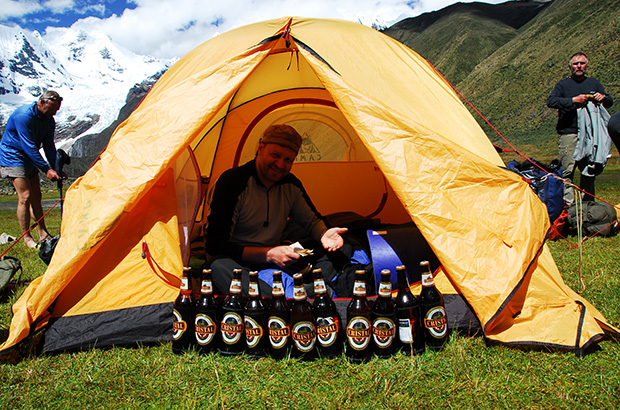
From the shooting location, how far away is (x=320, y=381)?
2.22 m

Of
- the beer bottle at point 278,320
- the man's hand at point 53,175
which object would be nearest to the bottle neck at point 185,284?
the beer bottle at point 278,320

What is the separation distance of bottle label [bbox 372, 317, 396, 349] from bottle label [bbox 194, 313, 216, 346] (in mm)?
927

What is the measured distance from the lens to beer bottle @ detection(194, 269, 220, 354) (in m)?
2.50

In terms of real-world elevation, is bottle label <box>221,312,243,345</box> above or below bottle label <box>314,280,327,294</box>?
below

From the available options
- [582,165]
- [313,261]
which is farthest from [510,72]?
A: [313,261]

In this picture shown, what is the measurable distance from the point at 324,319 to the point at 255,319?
386mm

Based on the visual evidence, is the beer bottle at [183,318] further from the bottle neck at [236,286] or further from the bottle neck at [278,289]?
the bottle neck at [278,289]

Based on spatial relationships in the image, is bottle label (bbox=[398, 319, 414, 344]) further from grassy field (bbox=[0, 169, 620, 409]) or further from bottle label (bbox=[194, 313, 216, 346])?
bottle label (bbox=[194, 313, 216, 346])

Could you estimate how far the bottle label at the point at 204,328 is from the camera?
8.18 feet

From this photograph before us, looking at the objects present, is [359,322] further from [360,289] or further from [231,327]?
[231,327]

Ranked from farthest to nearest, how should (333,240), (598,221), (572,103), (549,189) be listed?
(572,103) < (598,221) < (549,189) < (333,240)

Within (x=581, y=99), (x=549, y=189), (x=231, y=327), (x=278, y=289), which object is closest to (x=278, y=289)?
(x=278, y=289)

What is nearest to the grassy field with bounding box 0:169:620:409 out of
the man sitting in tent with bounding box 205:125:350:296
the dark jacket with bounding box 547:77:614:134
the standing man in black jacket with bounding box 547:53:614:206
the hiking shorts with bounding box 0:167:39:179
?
the man sitting in tent with bounding box 205:125:350:296

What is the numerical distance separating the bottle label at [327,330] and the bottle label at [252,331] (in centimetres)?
33
